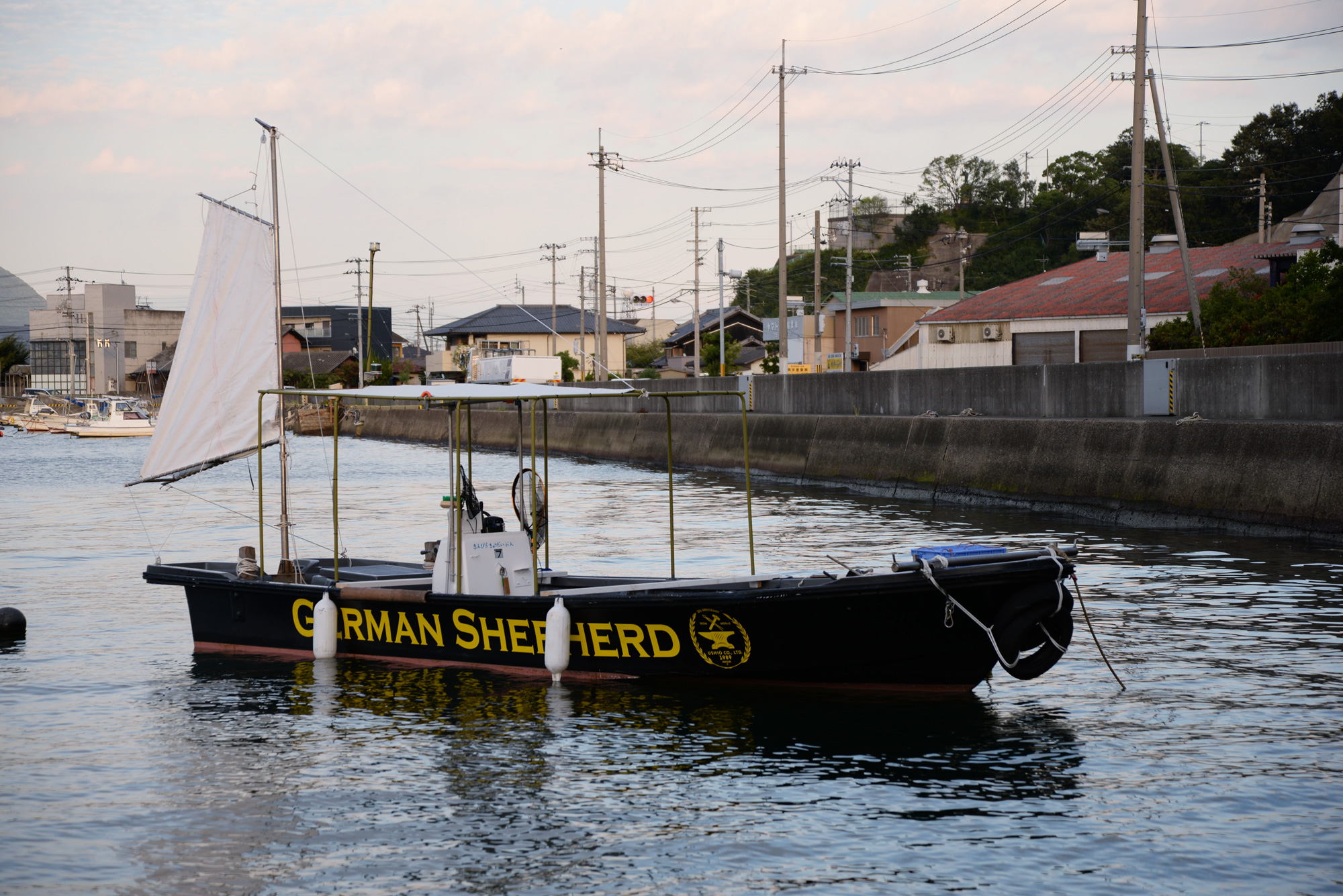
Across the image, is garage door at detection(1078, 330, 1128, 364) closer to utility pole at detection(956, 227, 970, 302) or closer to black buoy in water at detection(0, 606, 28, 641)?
utility pole at detection(956, 227, 970, 302)

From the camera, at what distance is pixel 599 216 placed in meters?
61.9

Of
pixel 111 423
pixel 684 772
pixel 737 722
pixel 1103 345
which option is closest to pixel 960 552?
pixel 737 722

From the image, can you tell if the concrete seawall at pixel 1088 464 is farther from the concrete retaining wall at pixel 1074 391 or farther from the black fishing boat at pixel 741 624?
the black fishing boat at pixel 741 624

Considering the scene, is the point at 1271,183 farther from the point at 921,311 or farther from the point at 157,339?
the point at 157,339

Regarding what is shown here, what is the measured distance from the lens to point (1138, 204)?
2967 centimetres

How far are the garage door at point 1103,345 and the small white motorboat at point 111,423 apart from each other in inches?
2188

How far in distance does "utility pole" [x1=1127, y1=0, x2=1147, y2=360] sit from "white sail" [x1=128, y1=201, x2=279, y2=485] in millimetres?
20946

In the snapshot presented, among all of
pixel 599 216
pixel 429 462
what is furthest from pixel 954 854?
pixel 599 216

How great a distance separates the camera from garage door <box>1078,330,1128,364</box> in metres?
42.0

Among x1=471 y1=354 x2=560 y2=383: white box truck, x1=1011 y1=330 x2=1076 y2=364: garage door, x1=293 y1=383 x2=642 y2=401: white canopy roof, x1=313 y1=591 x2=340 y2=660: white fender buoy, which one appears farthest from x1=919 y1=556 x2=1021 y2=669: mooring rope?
x1=1011 y1=330 x2=1076 y2=364: garage door

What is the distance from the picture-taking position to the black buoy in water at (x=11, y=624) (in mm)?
15023

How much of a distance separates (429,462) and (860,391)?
23.8 meters

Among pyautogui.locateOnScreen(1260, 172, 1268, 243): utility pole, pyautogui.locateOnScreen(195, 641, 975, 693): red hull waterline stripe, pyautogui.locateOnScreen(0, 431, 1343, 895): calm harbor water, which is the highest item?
pyautogui.locateOnScreen(1260, 172, 1268, 243): utility pole

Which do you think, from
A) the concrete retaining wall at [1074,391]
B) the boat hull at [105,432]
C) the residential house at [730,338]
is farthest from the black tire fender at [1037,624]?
the residential house at [730,338]
